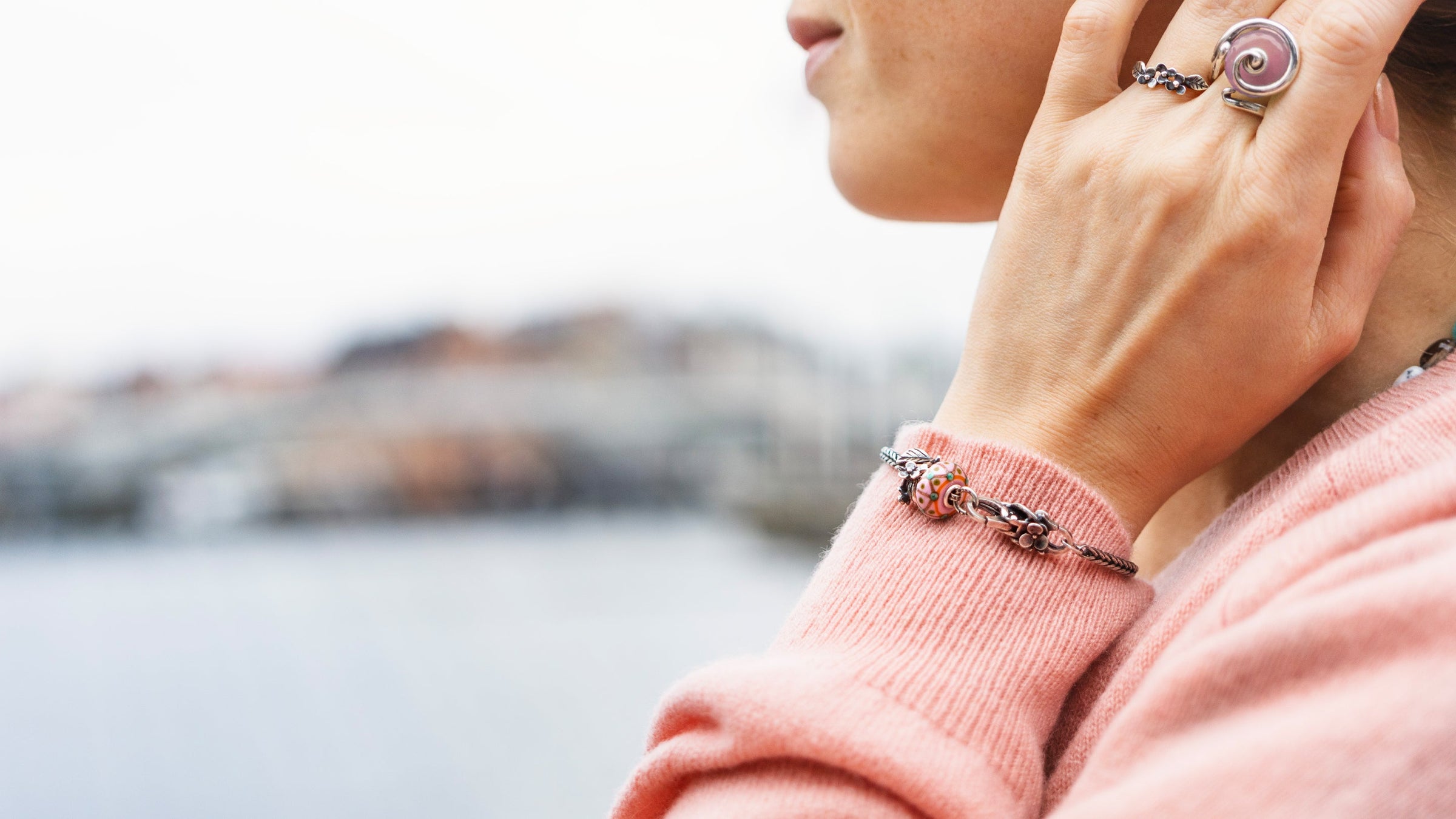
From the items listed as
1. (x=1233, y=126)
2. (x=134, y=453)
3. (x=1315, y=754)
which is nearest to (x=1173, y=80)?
(x=1233, y=126)

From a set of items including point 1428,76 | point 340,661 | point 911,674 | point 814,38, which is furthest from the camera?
point 340,661

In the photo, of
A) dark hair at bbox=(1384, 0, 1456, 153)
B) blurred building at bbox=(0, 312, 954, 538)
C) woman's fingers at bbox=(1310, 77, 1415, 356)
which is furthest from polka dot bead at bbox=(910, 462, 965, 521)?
blurred building at bbox=(0, 312, 954, 538)

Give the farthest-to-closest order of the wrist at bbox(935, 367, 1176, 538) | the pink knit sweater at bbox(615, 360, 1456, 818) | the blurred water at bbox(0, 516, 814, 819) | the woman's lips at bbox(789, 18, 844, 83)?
1. the blurred water at bbox(0, 516, 814, 819)
2. the woman's lips at bbox(789, 18, 844, 83)
3. the wrist at bbox(935, 367, 1176, 538)
4. the pink knit sweater at bbox(615, 360, 1456, 818)

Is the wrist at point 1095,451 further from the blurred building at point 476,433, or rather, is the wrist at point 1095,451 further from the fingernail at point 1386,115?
the blurred building at point 476,433

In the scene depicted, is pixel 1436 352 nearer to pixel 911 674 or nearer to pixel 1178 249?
pixel 1178 249

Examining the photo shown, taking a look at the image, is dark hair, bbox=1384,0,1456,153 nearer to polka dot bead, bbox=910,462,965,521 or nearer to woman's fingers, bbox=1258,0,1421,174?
woman's fingers, bbox=1258,0,1421,174

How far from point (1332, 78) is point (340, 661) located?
24.4 ft

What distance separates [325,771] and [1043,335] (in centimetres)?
438

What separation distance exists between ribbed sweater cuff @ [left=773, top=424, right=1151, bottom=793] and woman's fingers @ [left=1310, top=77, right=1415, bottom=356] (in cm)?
14

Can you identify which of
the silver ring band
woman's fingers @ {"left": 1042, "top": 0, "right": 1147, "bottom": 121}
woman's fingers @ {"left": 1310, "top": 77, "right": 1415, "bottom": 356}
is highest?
woman's fingers @ {"left": 1042, "top": 0, "right": 1147, "bottom": 121}

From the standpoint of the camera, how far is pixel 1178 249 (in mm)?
494

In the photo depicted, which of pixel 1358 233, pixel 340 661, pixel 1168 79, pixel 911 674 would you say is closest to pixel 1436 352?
pixel 1358 233

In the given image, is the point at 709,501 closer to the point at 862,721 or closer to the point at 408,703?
the point at 408,703

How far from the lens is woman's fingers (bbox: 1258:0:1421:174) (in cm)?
45
